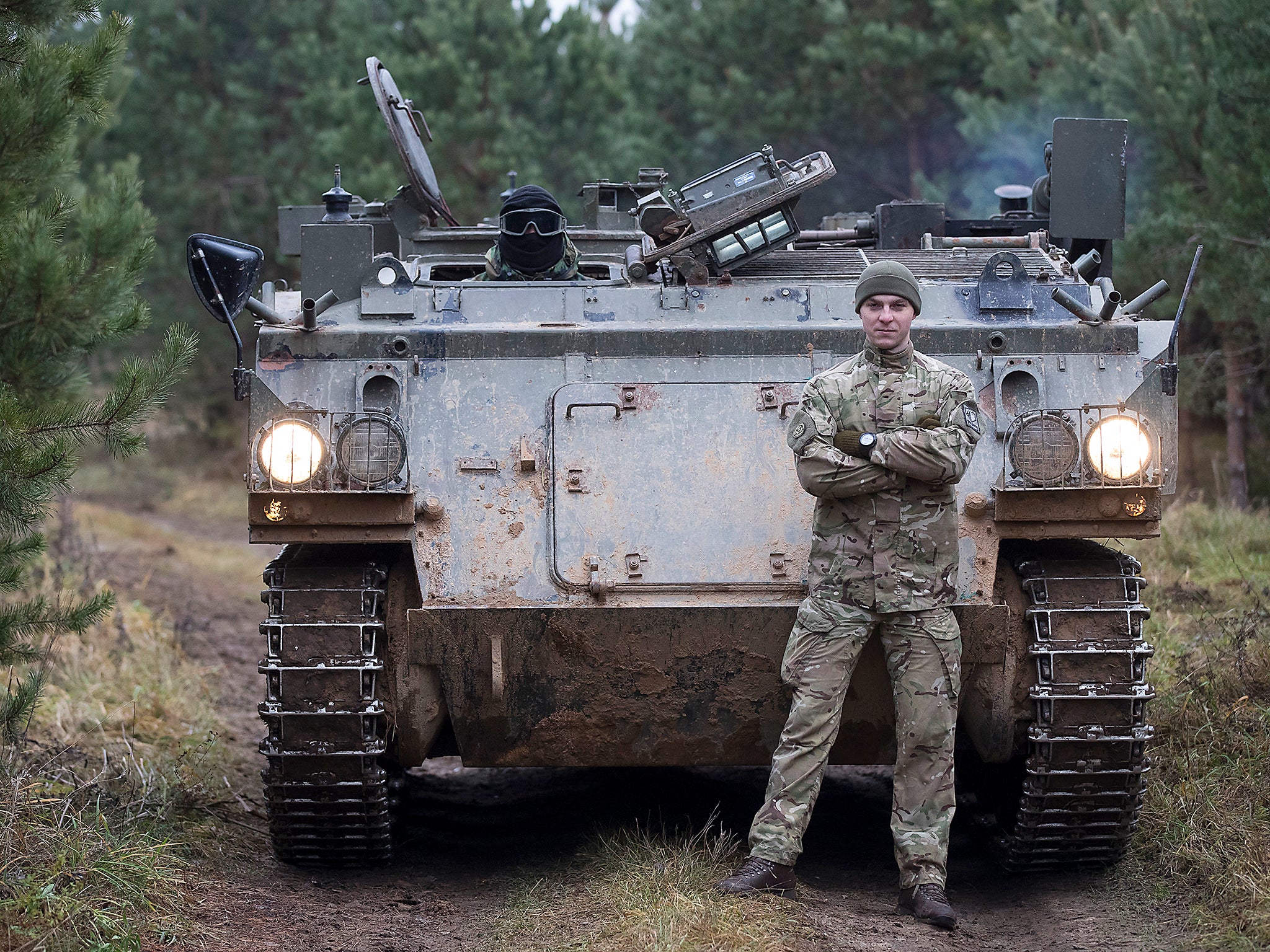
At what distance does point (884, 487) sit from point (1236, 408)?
788 centimetres

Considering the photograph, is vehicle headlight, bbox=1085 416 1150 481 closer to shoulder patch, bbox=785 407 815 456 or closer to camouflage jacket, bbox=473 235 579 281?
shoulder patch, bbox=785 407 815 456

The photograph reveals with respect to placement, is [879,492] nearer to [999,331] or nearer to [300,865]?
[999,331]

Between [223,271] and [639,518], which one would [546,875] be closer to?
[639,518]

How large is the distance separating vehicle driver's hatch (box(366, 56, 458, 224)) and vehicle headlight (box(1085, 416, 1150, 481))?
3.09 metres

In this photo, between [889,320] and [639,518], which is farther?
[639,518]

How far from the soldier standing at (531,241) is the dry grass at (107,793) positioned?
2.30 metres

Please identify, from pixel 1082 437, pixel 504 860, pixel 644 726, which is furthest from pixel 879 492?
pixel 504 860

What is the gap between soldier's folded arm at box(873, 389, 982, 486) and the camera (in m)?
4.52

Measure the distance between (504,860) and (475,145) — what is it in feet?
42.4

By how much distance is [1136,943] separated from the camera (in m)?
4.57

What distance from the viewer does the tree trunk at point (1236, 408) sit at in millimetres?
11461

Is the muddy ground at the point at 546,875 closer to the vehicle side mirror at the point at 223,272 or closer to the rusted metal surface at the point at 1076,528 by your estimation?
the rusted metal surface at the point at 1076,528

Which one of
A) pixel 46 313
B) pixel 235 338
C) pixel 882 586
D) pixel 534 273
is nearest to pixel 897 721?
pixel 882 586

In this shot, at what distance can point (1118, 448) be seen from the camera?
15.7ft
